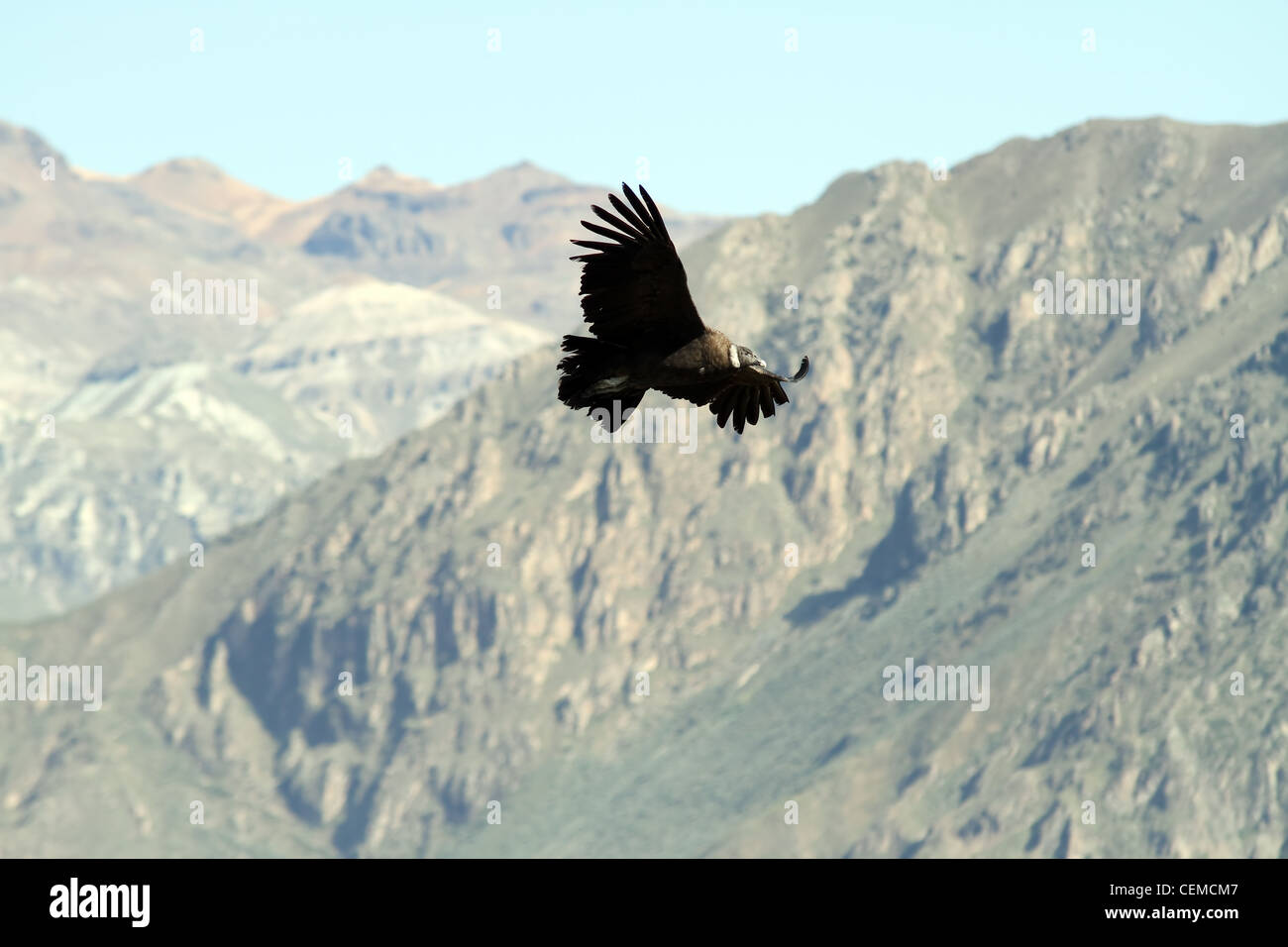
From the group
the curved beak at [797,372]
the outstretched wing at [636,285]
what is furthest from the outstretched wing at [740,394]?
the outstretched wing at [636,285]

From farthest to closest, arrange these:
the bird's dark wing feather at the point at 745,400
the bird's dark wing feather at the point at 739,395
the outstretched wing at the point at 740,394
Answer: the bird's dark wing feather at the point at 745,400
the bird's dark wing feather at the point at 739,395
the outstretched wing at the point at 740,394

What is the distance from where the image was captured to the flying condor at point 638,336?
37.3 m

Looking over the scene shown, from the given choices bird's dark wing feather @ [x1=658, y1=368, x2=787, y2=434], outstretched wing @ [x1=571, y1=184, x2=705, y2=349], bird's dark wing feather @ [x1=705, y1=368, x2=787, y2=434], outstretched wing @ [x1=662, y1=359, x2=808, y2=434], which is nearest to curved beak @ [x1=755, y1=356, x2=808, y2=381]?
outstretched wing @ [x1=662, y1=359, x2=808, y2=434]

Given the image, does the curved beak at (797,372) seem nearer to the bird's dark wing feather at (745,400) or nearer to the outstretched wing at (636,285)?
the bird's dark wing feather at (745,400)

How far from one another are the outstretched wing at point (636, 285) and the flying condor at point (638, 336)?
2 centimetres

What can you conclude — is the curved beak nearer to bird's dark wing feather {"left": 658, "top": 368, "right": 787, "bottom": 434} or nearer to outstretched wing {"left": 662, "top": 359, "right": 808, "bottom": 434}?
outstretched wing {"left": 662, "top": 359, "right": 808, "bottom": 434}

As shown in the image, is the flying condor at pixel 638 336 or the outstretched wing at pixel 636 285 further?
the flying condor at pixel 638 336

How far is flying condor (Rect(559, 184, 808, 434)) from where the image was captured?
37.3 meters

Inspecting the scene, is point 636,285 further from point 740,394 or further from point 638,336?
point 740,394

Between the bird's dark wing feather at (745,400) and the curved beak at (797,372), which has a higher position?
the curved beak at (797,372)
